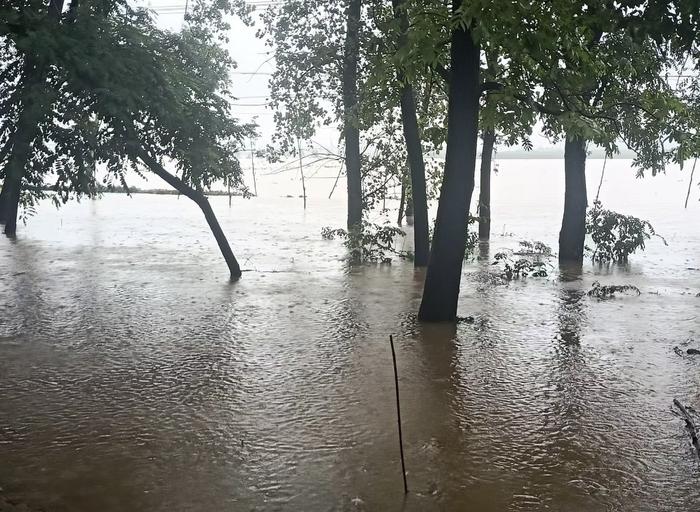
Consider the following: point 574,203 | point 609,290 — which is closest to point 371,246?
point 574,203

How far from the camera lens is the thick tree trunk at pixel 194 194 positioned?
11.6 metres

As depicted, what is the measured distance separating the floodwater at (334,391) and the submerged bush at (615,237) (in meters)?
1.48

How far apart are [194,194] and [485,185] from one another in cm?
916

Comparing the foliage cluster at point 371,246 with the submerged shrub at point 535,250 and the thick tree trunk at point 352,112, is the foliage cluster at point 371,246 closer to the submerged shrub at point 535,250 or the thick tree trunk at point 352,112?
the thick tree trunk at point 352,112

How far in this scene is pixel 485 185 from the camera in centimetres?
1822

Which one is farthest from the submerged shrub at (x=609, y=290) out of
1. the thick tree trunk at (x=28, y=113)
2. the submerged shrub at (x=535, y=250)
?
the thick tree trunk at (x=28, y=113)

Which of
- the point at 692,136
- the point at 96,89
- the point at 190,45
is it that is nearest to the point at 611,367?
the point at 692,136

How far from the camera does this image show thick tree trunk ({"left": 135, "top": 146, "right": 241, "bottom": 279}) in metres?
11.6

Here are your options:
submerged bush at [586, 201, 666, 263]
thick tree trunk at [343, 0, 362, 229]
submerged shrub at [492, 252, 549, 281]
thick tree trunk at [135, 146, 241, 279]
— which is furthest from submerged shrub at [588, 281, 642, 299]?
thick tree trunk at [135, 146, 241, 279]

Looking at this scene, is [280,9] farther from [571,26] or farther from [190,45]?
[571,26]

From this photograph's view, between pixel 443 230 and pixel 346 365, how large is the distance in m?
2.67

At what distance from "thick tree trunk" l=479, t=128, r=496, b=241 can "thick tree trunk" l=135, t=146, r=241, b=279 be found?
25.3 ft

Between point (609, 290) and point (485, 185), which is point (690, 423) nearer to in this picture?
point (609, 290)

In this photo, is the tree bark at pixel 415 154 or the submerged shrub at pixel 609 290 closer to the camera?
the submerged shrub at pixel 609 290
